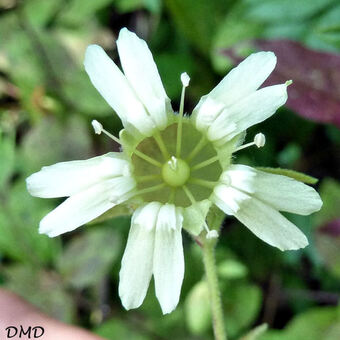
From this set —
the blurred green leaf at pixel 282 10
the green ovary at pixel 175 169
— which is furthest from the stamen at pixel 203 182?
the blurred green leaf at pixel 282 10

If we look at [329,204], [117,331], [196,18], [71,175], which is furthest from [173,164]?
[196,18]

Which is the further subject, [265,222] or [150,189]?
[150,189]

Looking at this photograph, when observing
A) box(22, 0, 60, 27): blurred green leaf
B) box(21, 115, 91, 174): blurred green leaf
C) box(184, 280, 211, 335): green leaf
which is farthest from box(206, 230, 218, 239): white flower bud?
box(22, 0, 60, 27): blurred green leaf

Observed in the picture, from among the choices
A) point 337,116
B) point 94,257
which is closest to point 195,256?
point 94,257

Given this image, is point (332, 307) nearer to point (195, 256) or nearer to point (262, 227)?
point (195, 256)

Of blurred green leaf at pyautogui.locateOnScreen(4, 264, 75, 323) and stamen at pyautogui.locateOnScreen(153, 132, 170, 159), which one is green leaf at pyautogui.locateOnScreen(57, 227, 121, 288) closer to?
blurred green leaf at pyautogui.locateOnScreen(4, 264, 75, 323)

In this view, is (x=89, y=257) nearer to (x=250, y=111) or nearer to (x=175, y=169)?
(x=175, y=169)

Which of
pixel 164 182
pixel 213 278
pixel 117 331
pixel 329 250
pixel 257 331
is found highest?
pixel 164 182
